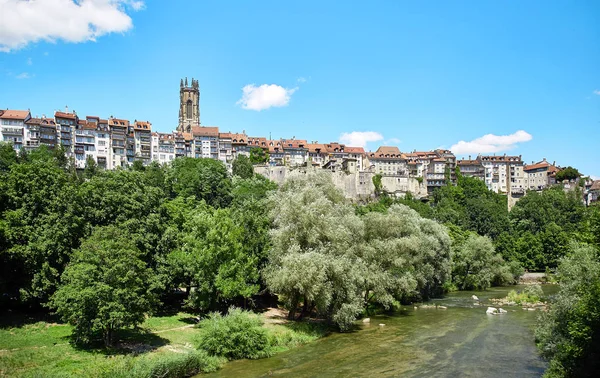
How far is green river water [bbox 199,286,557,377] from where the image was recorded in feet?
76.1

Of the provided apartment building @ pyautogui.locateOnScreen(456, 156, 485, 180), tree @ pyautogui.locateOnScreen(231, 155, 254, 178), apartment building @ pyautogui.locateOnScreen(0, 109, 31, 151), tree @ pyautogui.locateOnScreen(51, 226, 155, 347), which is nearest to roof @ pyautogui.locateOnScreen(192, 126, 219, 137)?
tree @ pyautogui.locateOnScreen(231, 155, 254, 178)

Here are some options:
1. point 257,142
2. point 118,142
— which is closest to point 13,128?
point 118,142

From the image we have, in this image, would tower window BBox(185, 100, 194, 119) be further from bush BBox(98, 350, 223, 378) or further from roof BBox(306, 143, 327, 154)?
bush BBox(98, 350, 223, 378)

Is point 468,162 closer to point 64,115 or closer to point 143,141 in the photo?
point 143,141

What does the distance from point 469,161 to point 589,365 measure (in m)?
131

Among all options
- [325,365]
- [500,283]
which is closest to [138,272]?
[325,365]

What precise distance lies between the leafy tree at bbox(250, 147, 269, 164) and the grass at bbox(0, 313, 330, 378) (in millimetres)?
96247

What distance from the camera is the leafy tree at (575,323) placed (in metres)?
17.7

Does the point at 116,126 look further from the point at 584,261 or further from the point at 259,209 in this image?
the point at 584,261

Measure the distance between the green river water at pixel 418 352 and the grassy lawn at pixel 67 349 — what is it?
4045 millimetres

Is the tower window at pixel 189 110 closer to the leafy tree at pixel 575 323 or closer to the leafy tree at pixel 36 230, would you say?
the leafy tree at pixel 36 230

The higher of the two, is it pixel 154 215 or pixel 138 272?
pixel 154 215

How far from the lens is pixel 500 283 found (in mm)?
62500

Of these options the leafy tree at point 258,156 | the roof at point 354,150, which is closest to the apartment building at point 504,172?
the roof at point 354,150
